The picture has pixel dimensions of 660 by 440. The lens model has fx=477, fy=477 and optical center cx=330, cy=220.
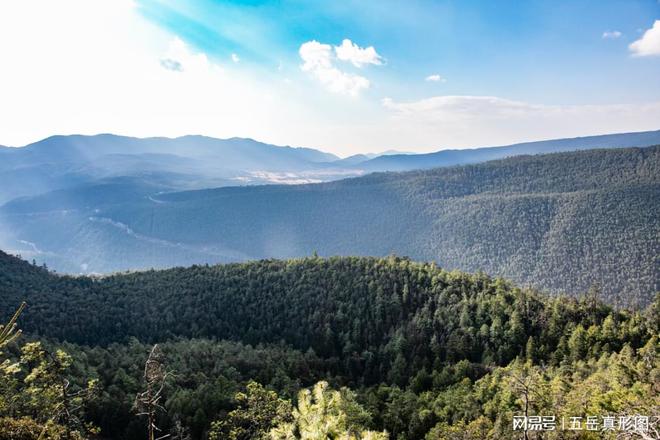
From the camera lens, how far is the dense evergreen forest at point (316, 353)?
4094 cm

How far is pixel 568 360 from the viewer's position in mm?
88688

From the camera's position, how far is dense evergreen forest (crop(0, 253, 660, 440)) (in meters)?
40.9

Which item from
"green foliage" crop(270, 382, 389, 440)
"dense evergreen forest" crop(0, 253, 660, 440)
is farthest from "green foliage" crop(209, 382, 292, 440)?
"green foliage" crop(270, 382, 389, 440)

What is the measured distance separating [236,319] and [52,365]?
10113 centimetres

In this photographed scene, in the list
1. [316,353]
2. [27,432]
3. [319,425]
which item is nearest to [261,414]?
[319,425]

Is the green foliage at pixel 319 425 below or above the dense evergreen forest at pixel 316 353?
above

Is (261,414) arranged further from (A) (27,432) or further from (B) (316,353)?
(B) (316,353)

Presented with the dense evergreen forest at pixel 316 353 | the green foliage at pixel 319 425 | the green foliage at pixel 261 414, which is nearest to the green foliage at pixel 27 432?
the dense evergreen forest at pixel 316 353

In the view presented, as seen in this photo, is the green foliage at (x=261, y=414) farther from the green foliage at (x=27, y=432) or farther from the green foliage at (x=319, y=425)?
the green foliage at (x=27, y=432)

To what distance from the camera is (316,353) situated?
114 metres

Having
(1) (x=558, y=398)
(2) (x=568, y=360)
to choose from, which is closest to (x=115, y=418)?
(1) (x=558, y=398)

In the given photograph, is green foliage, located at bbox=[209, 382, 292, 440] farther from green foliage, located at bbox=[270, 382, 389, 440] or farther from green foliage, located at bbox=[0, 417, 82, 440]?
green foliage, located at bbox=[0, 417, 82, 440]

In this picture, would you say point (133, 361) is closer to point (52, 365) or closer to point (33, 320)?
point (33, 320)

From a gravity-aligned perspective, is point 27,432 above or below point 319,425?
below
